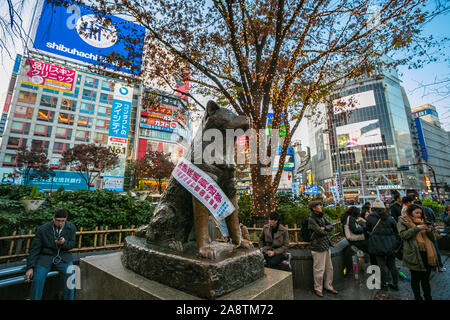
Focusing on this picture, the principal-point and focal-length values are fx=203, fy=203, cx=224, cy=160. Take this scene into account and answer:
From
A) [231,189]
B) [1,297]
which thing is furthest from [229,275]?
[1,297]

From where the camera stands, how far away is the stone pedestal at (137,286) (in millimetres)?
1613

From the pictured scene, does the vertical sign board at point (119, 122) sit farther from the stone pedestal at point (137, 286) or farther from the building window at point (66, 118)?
the stone pedestal at point (137, 286)

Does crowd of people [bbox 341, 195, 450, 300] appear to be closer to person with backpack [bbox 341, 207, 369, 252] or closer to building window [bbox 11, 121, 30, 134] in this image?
person with backpack [bbox 341, 207, 369, 252]

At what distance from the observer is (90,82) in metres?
34.9

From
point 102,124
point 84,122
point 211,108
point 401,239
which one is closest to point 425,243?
point 401,239

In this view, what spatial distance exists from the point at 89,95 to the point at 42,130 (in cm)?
882

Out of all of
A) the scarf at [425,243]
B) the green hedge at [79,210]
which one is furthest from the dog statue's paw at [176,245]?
the green hedge at [79,210]

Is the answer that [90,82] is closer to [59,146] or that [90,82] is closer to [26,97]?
[26,97]

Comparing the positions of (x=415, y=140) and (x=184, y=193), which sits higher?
(x=415, y=140)
